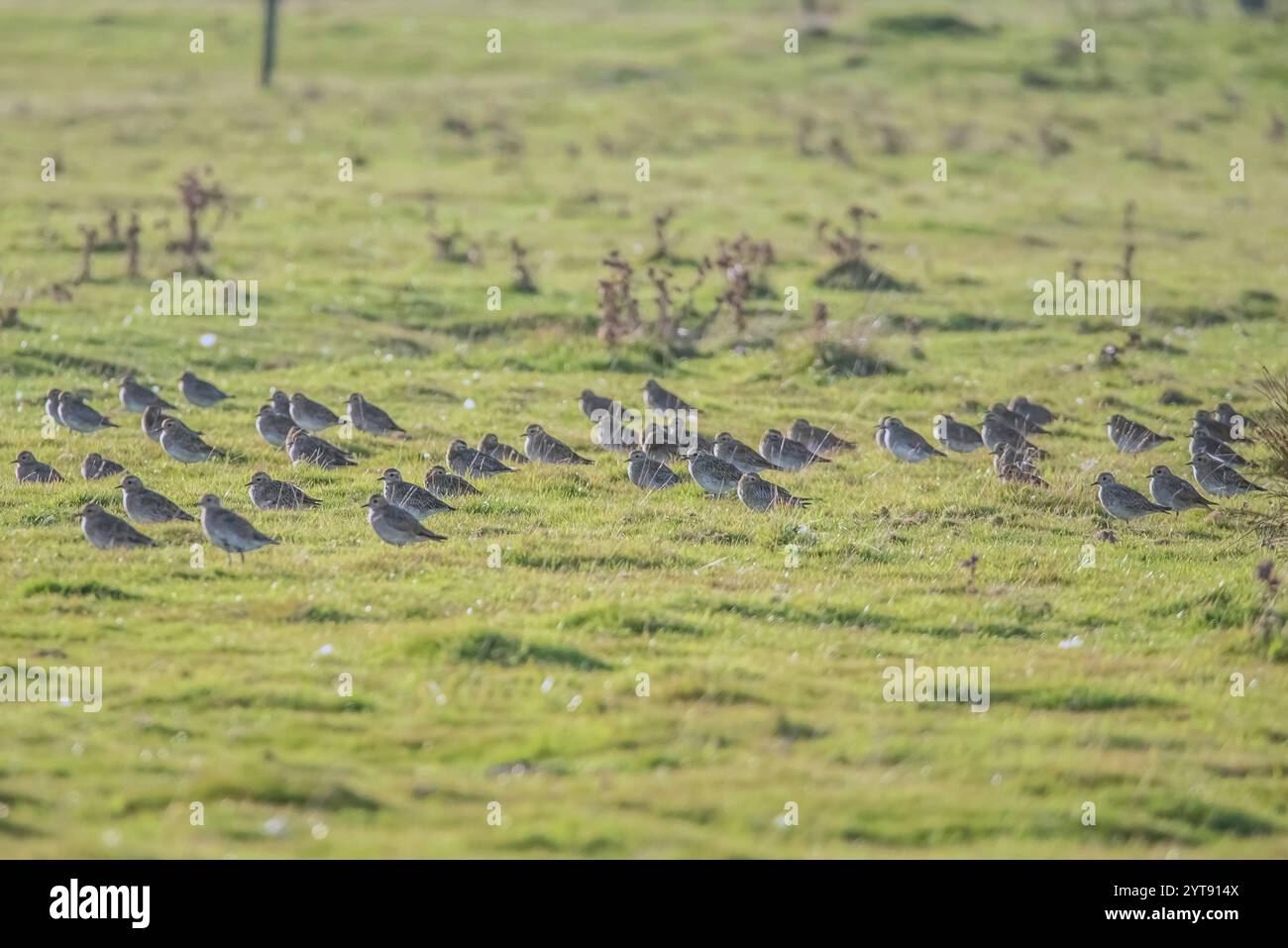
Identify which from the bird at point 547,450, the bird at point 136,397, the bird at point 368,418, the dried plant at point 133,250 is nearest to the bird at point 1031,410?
the bird at point 547,450

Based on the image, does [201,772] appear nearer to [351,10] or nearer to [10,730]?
[10,730]

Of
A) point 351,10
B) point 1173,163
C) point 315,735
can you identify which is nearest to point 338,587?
point 315,735

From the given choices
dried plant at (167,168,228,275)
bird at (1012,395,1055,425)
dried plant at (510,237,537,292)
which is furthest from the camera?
dried plant at (167,168,228,275)

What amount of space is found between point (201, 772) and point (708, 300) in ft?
66.0

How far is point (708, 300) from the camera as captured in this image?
2880cm

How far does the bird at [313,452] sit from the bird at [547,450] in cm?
189

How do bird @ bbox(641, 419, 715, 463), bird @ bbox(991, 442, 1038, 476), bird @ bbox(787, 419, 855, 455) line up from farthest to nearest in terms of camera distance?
bird @ bbox(787, 419, 855, 455), bird @ bbox(641, 419, 715, 463), bird @ bbox(991, 442, 1038, 476)

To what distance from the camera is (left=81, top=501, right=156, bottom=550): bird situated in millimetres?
Result: 13953

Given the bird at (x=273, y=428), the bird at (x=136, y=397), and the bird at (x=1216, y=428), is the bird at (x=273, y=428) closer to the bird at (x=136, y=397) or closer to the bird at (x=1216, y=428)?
the bird at (x=136, y=397)

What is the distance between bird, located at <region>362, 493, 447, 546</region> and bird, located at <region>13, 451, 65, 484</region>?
3.73 metres

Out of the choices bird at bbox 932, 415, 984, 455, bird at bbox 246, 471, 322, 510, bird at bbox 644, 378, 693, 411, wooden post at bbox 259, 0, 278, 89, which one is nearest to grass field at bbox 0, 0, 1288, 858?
bird at bbox 246, 471, 322, 510

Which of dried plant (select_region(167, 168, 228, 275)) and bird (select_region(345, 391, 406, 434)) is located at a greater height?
dried plant (select_region(167, 168, 228, 275))

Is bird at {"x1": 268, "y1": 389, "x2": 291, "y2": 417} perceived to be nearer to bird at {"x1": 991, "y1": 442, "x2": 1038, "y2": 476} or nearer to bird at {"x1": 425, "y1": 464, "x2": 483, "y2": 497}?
bird at {"x1": 425, "y1": 464, "x2": 483, "y2": 497}

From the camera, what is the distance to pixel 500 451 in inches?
726
